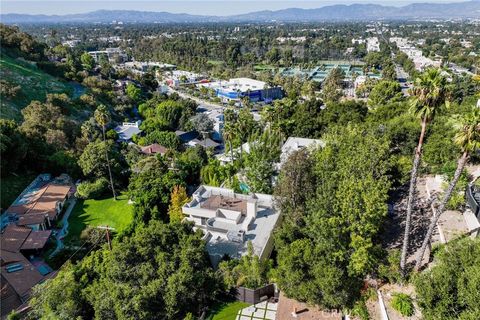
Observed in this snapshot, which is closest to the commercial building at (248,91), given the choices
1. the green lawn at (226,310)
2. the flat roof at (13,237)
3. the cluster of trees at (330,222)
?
the cluster of trees at (330,222)

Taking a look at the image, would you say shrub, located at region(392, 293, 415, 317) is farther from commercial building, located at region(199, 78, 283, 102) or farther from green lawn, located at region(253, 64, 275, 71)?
green lawn, located at region(253, 64, 275, 71)

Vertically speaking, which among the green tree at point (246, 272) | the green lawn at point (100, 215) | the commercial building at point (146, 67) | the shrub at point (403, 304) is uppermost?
the shrub at point (403, 304)

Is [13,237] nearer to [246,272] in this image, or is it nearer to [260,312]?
[246,272]

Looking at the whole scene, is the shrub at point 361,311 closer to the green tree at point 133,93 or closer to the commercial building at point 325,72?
the green tree at point 133,93

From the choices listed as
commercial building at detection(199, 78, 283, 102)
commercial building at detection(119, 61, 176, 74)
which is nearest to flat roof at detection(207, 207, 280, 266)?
commercial building at detection(199, 78, 283, 102)

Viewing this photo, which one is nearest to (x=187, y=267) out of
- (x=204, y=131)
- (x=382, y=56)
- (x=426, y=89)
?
(x=426, y=89)

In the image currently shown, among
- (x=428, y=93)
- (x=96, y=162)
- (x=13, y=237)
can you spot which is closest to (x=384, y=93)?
(x=96, y=162)
